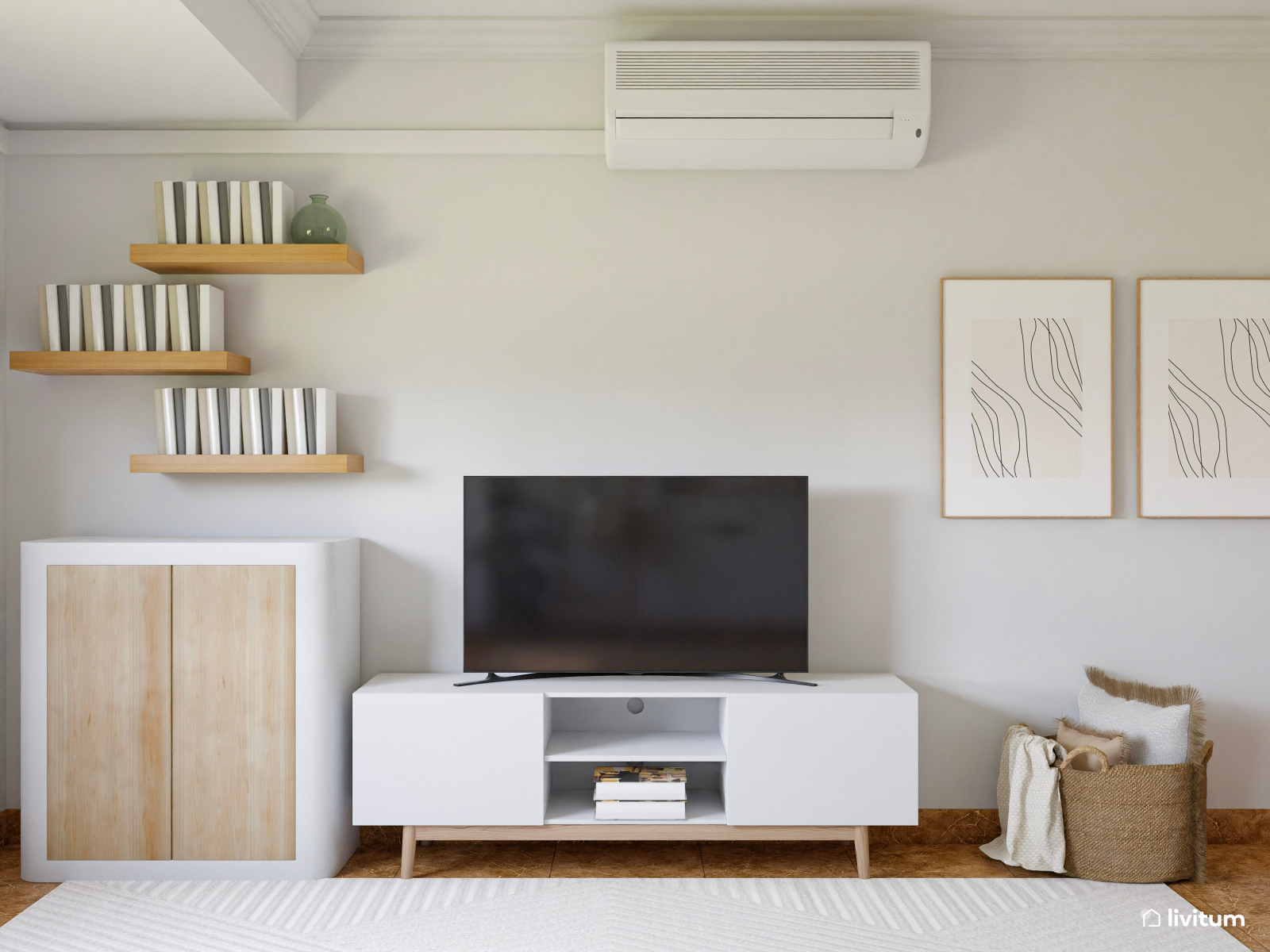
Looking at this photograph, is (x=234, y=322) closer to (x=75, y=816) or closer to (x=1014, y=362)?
(x=75, y=816)

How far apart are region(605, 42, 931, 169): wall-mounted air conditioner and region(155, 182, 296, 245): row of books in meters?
1.09

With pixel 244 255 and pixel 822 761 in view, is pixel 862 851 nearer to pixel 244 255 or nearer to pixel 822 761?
pixel 822 761

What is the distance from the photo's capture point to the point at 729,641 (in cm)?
263

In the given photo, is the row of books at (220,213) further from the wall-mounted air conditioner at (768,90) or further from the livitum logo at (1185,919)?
the livitum logo at (1185,919)

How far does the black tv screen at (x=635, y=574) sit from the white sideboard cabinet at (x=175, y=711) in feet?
1.63

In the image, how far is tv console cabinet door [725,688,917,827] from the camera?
247 cm

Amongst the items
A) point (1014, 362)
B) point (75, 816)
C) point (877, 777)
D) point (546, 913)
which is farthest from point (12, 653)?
point (1014, 362)

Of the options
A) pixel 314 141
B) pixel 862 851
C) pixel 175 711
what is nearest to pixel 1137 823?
pixel 862 851

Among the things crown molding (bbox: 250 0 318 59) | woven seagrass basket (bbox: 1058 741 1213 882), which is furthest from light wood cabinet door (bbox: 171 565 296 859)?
woven seagrass basket (bbox: 1058 741 1213 882)

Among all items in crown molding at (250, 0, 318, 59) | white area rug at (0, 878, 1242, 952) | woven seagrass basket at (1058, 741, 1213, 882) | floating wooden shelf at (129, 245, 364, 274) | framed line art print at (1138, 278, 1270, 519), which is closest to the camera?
white area rug at (0, 878, 1242, 952)

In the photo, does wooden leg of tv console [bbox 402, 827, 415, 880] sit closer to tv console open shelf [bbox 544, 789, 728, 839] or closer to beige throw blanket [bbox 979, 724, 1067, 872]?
tv console open shelf [bbox 544, 789, 728, 839]

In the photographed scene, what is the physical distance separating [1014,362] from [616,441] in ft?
4.24

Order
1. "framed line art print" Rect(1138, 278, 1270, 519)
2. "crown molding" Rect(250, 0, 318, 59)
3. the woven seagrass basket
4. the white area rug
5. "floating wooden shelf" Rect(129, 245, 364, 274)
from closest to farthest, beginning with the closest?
the white area rug < the woven seagrass basket < "crown molding" Rect(250, 0, 318, 59) < "floating wooden shelf" Rect(129, 245, 364, 274) < "framed line art print" Rect(1138, 278, 1270, 519)

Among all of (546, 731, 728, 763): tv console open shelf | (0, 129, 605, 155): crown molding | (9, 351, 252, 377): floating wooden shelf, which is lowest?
(546, 731, 728, 763): tv console open shelf
